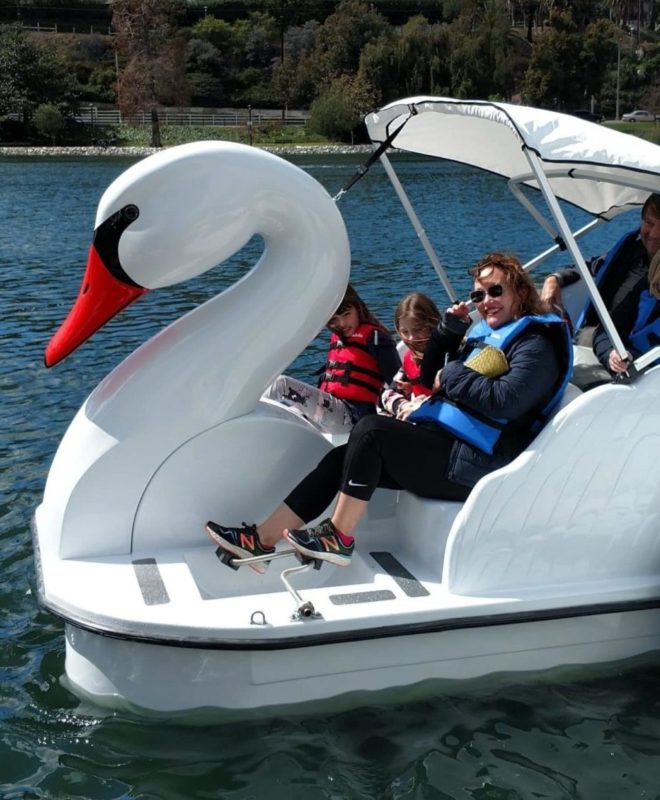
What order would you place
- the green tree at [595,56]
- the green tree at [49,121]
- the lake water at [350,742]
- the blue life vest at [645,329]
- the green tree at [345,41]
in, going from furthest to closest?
the green tree at [345,41] → the green tree at [595,56] → the green tree at [49,121] → the blue life vest at [645,329] → the lake water at [350,742]

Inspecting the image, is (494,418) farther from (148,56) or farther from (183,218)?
(148,56)

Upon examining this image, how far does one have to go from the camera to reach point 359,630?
145 inches

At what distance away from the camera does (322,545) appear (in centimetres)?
394

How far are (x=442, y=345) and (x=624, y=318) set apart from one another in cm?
90

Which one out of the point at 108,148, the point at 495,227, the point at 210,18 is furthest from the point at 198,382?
the point at 210,18

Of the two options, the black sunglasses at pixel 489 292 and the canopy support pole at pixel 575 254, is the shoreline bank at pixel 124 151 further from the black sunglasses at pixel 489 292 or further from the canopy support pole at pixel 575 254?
the canopy support pole at pixel 575 254

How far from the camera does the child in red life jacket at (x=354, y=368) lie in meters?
4.91

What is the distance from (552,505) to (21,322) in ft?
28.0

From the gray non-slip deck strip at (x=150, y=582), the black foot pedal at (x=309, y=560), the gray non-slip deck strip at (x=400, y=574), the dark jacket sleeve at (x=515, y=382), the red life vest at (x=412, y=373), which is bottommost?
the gray non-slip deck strip at (x=400, y=574)

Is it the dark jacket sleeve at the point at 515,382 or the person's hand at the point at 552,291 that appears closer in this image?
the dark jacket sleeve at the point at 515,382

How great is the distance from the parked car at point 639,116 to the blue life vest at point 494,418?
2627 inches

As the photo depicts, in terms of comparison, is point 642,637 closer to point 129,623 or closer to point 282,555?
point 282,555

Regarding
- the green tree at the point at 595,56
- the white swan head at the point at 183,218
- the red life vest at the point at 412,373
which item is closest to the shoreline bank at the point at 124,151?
the green tree at the point at 595,56

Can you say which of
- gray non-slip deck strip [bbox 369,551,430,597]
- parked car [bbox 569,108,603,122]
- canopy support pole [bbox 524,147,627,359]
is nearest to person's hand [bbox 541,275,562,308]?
canopy support pole [bbox 524,147,627,359]
